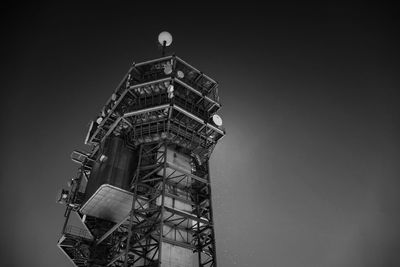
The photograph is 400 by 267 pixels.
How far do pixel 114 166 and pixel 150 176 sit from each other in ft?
15.5

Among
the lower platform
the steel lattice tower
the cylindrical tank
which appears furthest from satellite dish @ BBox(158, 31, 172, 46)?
the lower platform

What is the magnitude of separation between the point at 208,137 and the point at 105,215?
54.9 feet

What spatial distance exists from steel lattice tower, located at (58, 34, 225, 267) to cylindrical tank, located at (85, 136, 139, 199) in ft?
0.38

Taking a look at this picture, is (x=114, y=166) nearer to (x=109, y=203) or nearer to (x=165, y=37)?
(x=109, y=203)

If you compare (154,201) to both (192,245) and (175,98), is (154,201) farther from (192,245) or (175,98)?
(175,98)

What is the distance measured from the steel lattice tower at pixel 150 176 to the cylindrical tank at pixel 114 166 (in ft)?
0.38

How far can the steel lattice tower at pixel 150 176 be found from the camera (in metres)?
36.2

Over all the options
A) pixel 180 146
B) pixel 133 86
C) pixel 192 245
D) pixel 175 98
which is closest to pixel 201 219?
pixel 192 245

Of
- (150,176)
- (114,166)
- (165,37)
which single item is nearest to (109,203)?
(114,166)

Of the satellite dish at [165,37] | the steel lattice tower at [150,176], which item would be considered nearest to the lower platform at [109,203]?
the steel lattice tower at [150,176]

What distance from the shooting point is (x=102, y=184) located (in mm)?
39031

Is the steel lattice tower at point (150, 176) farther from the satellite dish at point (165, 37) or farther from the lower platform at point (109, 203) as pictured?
the satellite dish at point (165, 37)

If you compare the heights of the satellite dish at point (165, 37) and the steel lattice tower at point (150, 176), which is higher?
the satellite dish at point (165, 37)

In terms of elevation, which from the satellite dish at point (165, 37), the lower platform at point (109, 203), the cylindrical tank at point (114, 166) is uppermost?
the satellite dish at point (165, 37)
